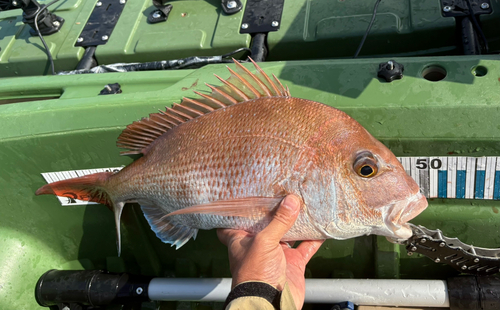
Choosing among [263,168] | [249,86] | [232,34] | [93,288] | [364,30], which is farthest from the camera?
[232,34]

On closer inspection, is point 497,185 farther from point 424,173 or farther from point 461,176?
point 424,173

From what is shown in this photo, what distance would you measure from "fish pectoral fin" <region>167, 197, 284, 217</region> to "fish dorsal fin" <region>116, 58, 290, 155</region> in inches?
14.3

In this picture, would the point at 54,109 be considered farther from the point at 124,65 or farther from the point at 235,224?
the point at 235,224

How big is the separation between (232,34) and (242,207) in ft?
4.74

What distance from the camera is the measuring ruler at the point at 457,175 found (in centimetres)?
138

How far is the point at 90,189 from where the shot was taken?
154 centimetres

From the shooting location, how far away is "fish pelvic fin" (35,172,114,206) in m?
1.50

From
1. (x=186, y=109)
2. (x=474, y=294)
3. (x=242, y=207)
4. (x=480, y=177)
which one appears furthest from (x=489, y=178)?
(x=186, y=109)

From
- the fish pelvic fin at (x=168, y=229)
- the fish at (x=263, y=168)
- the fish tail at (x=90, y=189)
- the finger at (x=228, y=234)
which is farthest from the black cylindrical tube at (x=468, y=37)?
the fish tail at (x=90, y=189)

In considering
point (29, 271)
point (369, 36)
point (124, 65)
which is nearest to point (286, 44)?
point (369, 36)

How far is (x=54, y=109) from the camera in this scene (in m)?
1.67

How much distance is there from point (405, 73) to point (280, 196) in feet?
2.59

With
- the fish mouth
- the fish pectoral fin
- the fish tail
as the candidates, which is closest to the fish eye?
the fish mouth

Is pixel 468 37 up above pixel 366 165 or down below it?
above
